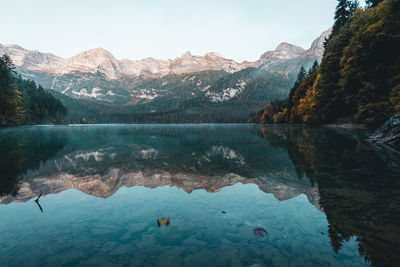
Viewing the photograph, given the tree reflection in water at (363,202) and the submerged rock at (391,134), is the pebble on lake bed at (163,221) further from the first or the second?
the submerged rock at (391,134)

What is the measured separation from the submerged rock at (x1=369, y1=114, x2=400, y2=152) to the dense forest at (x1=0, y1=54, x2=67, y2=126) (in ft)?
262

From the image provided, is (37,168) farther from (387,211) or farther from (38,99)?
(38,99)

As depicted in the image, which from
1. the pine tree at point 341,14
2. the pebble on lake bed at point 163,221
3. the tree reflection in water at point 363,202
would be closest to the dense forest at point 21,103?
the pebble on lake bed at point 163,221

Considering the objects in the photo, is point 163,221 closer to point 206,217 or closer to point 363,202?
point 206,217

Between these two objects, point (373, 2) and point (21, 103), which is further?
point (21, 103)

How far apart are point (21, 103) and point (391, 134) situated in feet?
369

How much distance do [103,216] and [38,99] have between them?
478ft

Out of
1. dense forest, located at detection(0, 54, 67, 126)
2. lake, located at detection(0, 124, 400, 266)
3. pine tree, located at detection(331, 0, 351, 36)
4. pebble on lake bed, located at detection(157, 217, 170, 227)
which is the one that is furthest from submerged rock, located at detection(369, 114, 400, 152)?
dense forest, located at detection(0, 54, 67, 126)

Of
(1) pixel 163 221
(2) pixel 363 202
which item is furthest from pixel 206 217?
(2) pixel 363 202

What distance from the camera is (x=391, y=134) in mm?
23000

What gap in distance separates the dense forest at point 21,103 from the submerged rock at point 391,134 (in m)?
79.9

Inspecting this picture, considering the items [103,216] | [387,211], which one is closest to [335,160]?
[387,211]

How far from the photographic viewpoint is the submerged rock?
69.8ft

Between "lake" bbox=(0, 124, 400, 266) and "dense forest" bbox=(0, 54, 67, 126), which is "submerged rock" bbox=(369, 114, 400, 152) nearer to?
"lake" bbox=(0, 124, 400, 266)
